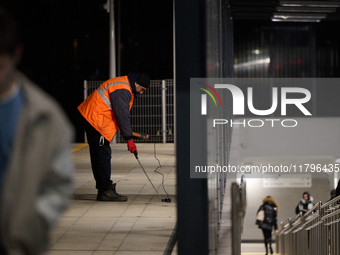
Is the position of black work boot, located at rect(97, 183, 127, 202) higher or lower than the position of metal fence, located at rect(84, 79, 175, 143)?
lower

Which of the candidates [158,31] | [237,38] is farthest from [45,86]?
[237,38]

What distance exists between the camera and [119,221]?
7031 mm

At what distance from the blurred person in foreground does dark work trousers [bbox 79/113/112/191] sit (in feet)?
19.7

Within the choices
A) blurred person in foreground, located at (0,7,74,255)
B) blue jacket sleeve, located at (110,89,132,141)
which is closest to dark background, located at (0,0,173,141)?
blue jacket sleeve, located at (110,89,132,141)

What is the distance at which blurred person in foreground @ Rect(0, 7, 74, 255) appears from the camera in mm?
1840

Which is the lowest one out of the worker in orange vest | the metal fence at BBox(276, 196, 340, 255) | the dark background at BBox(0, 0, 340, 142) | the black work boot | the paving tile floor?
the metal fence at BBox(276, 196, 340, 255)

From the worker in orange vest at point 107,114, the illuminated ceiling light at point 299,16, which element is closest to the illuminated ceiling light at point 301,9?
the illuminated ceiling light at point 299,16

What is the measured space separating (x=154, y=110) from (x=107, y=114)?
10742mm

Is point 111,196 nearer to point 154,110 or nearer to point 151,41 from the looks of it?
point 154,110

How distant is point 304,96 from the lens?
2738 centimetres

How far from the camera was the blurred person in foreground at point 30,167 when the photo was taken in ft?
6.04

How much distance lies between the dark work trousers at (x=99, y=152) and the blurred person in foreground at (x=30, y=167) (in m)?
6.02

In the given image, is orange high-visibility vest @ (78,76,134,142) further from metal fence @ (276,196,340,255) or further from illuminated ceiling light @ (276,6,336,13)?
illuminated ceiling light @ (276,6,336,13)

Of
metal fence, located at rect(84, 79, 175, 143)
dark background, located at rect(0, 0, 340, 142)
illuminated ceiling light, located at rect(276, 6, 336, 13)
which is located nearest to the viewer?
metal fence, located at rect(84, 79, 175, 143)
